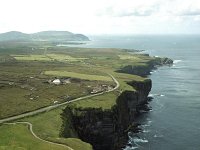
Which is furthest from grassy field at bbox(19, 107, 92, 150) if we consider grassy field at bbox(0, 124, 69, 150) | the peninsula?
grassy field at bbox(0, 124, 69, 150)

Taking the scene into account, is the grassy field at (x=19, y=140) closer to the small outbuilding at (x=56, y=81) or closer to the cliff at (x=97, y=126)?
the cliff at (x=97, y=126)

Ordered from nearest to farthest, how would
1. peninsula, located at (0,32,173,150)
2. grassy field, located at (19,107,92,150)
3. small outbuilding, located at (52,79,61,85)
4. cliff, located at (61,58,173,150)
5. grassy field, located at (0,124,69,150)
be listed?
grassy field, located at (0,124,69,150), grassy field, located at (19,107,92,150), peninsula, located at (0,32,173,150), cliff, located at (61,58,173,150), small outbuilding, located at (52,79,61,85)

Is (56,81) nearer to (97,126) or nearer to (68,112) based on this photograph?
(68,112)

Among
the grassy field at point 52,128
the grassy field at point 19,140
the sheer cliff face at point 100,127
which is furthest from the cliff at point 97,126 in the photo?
the grassy field at point 19,140

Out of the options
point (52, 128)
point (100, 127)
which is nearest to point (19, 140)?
point (52, 128)

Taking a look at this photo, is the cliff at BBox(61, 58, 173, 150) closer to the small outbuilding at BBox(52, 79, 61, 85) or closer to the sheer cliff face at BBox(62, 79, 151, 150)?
the sheer cliff face at BBox(62, 79, 151, 150)

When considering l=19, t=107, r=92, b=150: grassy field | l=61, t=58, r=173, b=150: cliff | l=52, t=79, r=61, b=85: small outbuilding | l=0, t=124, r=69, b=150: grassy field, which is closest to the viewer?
l=0, t=124, r=69, b=150: grassy field

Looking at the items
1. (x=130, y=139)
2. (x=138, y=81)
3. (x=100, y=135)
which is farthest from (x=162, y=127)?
(x=138, y=81)

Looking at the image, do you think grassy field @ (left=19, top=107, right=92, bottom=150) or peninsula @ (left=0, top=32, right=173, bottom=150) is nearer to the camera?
grassy field @ (left=19, top=107, right=92, bottom=150)

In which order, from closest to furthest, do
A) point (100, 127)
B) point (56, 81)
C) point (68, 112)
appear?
point (100, 127)
point (68, 112)
point (56, 81)
